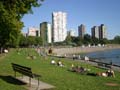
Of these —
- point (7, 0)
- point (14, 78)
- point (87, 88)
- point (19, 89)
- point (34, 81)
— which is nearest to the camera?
point (19, 89)

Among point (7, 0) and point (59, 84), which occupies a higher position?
point (7, 0)

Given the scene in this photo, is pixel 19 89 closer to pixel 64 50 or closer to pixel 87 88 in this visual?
pixel 87 88

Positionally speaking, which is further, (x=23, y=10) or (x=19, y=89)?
(x=23, y=10)

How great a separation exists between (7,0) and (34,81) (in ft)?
28.7

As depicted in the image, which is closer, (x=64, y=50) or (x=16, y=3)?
(x=16, y=3)

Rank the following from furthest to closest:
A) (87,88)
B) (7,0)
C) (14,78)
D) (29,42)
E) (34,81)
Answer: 1. (29,42)
2. (7,0)
3. (14,78)
4. (34,81)
5. (87,88)

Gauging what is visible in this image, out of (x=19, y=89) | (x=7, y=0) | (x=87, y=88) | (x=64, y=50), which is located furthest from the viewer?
(x=64, y=50)

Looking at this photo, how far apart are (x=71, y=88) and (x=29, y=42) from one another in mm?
164725

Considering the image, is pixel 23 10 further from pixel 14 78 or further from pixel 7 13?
pixel 14 78

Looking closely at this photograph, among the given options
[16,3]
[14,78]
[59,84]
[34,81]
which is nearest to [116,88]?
[59,84]

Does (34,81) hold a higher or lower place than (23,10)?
lower

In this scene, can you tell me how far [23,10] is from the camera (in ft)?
83.1

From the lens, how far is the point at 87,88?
1659 centimetres

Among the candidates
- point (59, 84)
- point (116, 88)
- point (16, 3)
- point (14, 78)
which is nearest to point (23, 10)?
point (16, 3)
